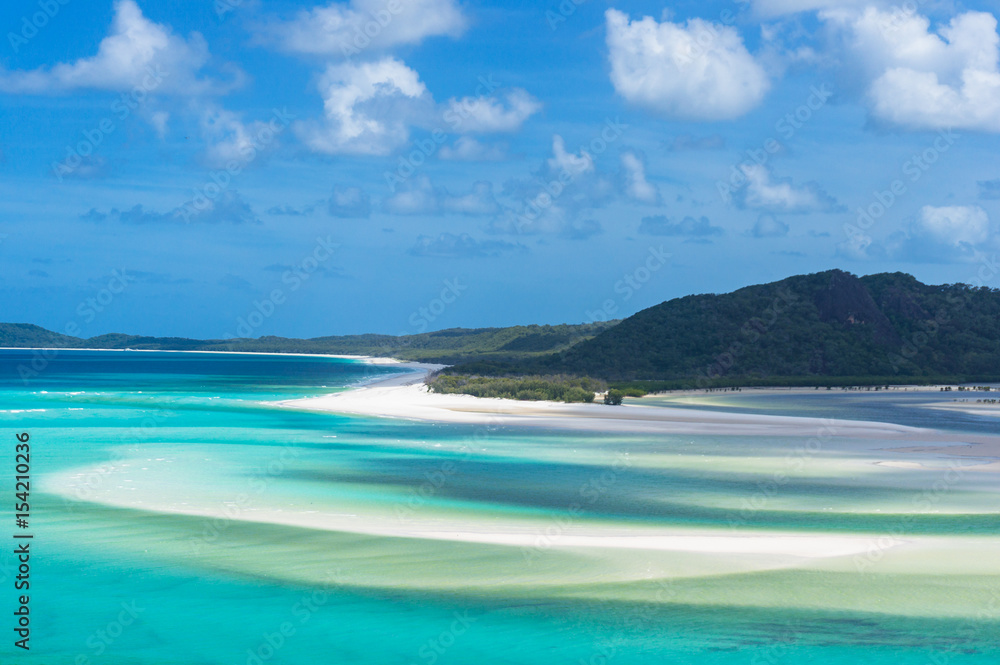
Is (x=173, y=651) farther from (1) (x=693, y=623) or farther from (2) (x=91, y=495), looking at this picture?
(2) (x=91, y=495)

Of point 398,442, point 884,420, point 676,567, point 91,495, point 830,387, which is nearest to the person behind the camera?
point 676,567

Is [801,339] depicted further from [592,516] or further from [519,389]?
[592,516]

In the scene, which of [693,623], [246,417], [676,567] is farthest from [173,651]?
[246,417]

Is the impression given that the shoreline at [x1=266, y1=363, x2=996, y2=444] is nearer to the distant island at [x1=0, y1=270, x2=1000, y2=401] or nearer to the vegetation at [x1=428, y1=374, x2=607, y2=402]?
the vegetation at [x1=428, y1=374, x2=607, y2=402]

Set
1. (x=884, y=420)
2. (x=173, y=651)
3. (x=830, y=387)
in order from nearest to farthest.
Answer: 1. (x=173, y=651)
2. (x=884, y=420)
3. (x=830, y=387)

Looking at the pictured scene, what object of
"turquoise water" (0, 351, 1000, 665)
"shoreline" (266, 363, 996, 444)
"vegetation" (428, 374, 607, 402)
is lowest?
"turquoise water" (0, 351, 1000, 665)

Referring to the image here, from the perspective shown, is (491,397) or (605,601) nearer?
(605,601)

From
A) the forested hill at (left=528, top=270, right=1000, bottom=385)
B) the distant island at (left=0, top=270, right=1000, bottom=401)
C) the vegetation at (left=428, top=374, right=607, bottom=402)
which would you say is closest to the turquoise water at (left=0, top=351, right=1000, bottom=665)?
the vegetation at (left=428, top=374, right=607, bottom=402)
